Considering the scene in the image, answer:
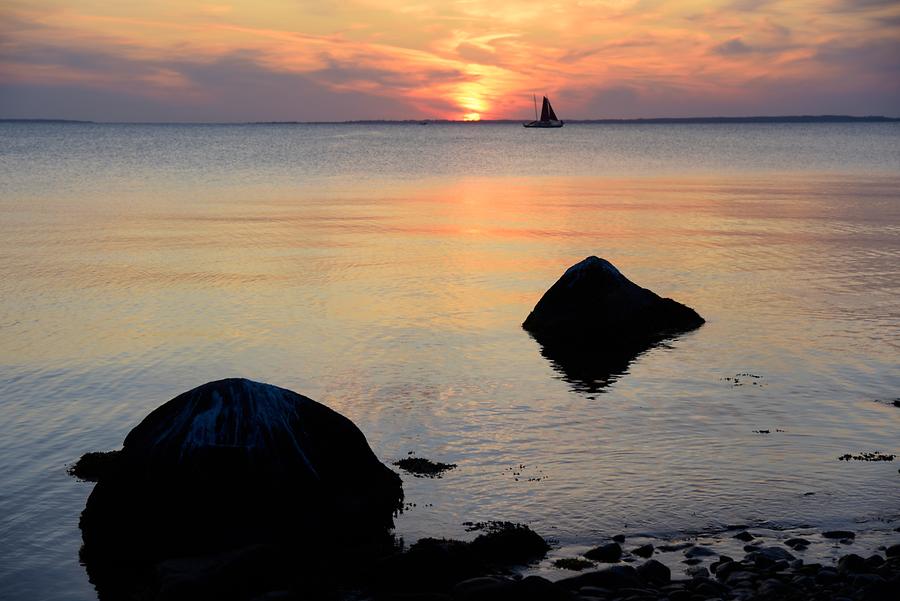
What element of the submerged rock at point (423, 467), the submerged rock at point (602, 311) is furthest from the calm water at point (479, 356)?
the submerged rock at point (602, 311)

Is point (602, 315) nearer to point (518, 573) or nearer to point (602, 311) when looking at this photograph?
point (602, 311)

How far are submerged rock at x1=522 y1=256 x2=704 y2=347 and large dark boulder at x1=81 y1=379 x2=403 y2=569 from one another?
50.5 feet

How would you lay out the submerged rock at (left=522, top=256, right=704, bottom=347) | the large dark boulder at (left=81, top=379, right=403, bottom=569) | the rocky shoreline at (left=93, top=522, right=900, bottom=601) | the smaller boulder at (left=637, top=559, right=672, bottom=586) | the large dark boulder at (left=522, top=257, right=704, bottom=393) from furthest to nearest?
the submerged rock at (left=522, top=256, right=704, bottom=347) → the large dark boulder at (left=522, top=257, right=704, bottom=393) → the large dark boulder at (left=81, top=379, right=403, bottom=569) → the smaller boulder at (left=637, top=559, right=672, bottom=586) → the rocky shoreline at (left=93, top=522, right=900, bottom=601)

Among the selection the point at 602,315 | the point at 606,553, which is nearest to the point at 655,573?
the point at 606,553

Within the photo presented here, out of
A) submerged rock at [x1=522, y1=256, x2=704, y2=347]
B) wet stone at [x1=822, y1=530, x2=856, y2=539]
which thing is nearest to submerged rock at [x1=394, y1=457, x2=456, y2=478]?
wet stone at [x1=822, y1=530, x2=856, y2=539]

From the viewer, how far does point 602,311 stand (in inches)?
1222

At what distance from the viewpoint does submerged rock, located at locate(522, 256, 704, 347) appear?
3058 cm

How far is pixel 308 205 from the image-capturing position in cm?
7338

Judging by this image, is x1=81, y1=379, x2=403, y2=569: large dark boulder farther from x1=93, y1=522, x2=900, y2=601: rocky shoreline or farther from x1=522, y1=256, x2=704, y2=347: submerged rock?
x1=522, y1=256, x2=704, y2=347: submerged rock

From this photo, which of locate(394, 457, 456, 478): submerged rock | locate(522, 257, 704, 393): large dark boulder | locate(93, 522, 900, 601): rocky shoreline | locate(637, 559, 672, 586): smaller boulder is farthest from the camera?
locate(522, 257, 704, 393): large dark boulder

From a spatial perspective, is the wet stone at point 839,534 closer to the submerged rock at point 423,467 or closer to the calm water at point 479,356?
the calm water at point 479,356

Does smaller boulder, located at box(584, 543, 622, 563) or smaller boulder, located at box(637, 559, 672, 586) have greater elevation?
smaller boulder, located at box(637, 559, 672, 586)

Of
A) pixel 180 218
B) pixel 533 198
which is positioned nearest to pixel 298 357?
pixel 180 218

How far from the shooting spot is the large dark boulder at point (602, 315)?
3006 centimetres
